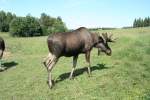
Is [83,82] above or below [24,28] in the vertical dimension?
below

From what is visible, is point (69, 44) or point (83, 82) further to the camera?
point (83, 82)

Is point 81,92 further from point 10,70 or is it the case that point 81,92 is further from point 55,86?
point 10,70

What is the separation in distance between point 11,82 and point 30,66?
16.2ft

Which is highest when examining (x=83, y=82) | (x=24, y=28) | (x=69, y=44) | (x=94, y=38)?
(x=94, y=38)

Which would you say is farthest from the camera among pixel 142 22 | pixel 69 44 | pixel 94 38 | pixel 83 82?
pixel 142 22

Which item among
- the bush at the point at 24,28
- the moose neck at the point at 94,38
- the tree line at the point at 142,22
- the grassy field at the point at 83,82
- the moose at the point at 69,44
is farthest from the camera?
the tree line at the point at 142,22

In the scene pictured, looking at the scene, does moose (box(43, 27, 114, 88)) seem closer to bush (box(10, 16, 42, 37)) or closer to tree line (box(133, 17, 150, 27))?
bush (box(10, 16, 42, 37))

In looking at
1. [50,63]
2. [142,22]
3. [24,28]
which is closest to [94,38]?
[50,63]

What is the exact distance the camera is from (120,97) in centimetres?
1245

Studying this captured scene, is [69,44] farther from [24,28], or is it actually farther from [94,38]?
[24,28]

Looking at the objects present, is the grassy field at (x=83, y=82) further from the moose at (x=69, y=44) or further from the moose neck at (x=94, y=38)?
the moose neck at (x=94, y=38)

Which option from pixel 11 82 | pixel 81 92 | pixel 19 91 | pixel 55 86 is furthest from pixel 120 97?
pixel 11 82

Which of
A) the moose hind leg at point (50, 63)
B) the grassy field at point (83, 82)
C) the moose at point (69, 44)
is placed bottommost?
the grassy field at point (83, 82)

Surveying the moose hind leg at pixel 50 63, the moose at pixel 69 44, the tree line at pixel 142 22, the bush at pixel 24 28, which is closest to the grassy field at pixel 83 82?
the moose hind leg at pixel 50 63
